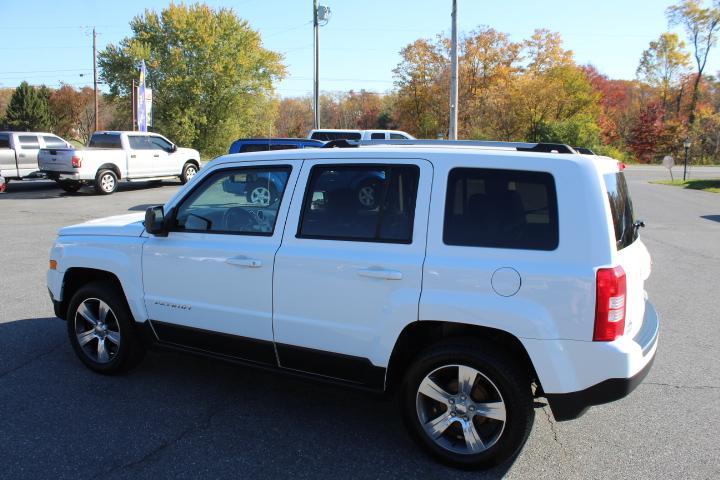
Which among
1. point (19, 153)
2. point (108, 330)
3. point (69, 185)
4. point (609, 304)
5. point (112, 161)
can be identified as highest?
point (19, 153)

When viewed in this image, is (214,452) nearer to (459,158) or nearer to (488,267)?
(488,267)

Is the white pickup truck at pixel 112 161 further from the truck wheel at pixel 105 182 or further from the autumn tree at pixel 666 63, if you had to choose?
the autumn tree at pixel 666 63

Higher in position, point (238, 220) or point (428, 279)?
point (238, 220)

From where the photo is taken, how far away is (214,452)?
333 cm

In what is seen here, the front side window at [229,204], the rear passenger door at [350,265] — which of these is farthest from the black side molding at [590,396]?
the front side window at [229,204]

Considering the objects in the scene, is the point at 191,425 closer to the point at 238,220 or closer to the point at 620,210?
the point at 238,220

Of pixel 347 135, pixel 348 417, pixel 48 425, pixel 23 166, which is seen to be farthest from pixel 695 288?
pixel 23 166

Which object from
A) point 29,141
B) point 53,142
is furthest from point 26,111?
point 29,141

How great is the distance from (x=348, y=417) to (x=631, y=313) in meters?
1.91

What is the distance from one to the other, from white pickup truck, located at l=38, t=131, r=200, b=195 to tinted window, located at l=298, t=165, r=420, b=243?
16756mm

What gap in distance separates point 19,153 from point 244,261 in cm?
1941

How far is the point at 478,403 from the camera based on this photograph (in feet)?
10.4

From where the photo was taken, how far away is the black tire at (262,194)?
12.6 ft

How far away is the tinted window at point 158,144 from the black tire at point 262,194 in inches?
692
